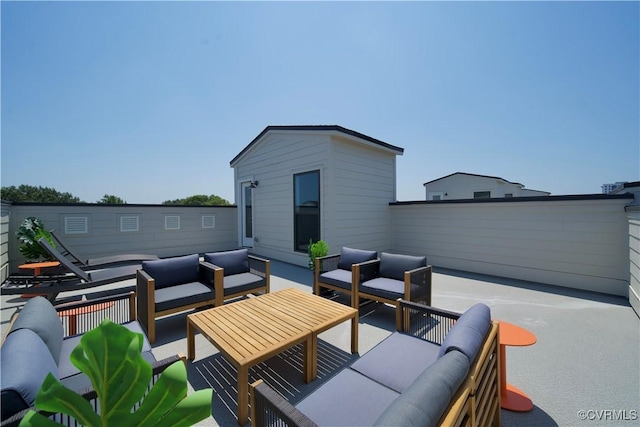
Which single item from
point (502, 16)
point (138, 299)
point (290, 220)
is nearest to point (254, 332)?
point (138, 299)

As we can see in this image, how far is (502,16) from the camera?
5.08 m

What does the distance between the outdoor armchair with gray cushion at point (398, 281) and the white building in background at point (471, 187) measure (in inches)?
461

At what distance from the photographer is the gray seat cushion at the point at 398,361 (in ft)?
5.65

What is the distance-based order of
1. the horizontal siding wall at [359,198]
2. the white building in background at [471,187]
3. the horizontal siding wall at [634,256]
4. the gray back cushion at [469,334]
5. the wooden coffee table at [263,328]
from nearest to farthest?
the gray back cushion at [469,334] → the wooden coffee table at [263,328] → the horizontal siding wall at [634,256] → the horizontal siding wall at [359,198] → the white building in background at [471,187]

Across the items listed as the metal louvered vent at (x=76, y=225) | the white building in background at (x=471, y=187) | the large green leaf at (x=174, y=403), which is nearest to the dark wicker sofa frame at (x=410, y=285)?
the large green leaf at (x=174, y=403)

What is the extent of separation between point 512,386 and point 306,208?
5460 mm

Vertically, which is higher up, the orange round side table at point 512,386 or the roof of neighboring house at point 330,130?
the roof of neighboring house at point 330,130

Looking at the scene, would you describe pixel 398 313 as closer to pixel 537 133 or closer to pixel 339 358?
pixel 339 358

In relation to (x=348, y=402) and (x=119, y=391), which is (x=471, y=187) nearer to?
(x=348, y=402)

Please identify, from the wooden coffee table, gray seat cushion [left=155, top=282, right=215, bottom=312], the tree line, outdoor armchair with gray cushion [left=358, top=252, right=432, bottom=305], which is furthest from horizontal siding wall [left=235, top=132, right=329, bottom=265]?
the tree line

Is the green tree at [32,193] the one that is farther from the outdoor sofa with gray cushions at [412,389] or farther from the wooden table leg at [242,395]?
the outdoor sofa with gray cushions at [412,389]

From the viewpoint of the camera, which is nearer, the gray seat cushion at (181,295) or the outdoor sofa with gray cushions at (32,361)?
the outdoor sofa with gray cushions at (32,361)

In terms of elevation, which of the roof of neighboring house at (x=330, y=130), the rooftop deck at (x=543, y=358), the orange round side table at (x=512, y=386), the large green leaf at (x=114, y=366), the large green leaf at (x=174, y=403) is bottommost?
the rooftop deck at (x=543, y=358)

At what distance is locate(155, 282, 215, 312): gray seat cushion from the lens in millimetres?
3201
